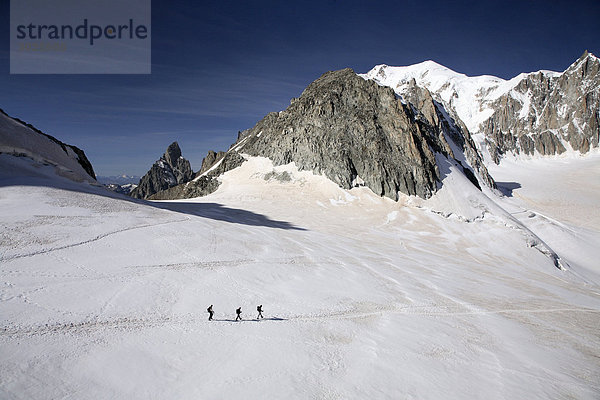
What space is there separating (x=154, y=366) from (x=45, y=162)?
38.0 metres

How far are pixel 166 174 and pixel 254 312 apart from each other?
12456 cm

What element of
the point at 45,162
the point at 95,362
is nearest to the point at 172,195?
the point at 45,162

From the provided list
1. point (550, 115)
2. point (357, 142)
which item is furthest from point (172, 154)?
point (550, 115)

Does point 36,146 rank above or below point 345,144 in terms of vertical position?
below

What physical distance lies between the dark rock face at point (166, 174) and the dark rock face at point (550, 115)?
158038mm

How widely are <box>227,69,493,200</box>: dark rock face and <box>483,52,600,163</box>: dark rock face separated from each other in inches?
4785

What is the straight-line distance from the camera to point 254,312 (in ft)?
48.5

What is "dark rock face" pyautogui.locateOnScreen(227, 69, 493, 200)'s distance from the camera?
179 ft

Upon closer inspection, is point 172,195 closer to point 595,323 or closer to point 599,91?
point 595,323

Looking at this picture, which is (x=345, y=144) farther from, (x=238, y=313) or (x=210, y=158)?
(x=238, y=313)

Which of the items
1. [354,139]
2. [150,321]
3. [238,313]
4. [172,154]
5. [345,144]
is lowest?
[150,321]

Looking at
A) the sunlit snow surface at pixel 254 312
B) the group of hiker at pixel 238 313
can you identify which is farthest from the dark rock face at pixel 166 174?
the group of hiker at pixel 238 313

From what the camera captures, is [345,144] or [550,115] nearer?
[345,144]

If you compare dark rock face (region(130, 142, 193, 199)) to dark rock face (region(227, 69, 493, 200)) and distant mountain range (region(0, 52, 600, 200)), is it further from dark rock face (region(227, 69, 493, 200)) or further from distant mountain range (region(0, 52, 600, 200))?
dark rock face (region(227, 69, 493, 200))
